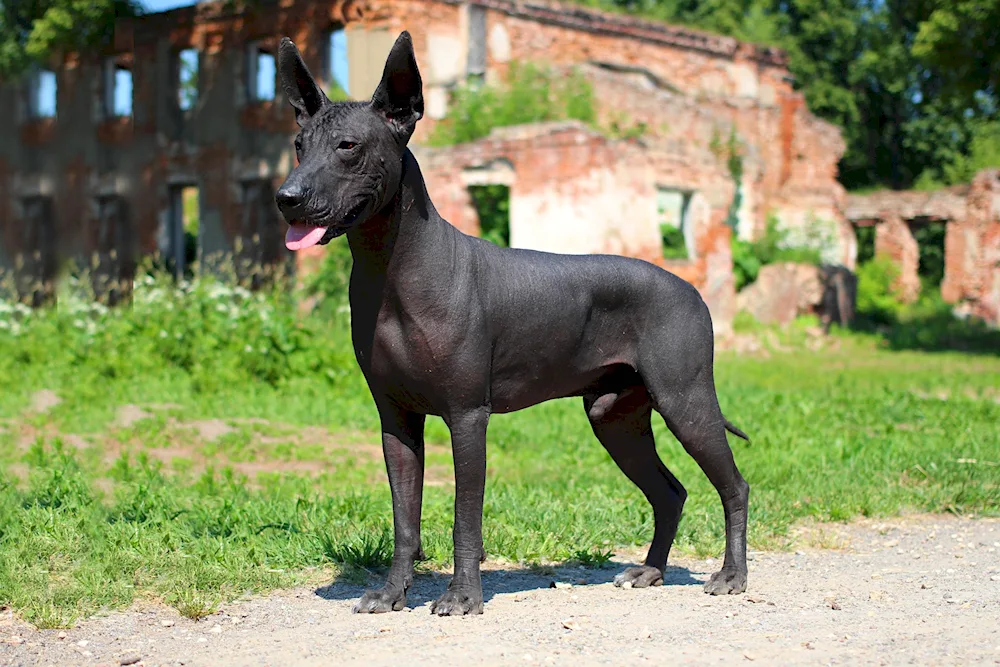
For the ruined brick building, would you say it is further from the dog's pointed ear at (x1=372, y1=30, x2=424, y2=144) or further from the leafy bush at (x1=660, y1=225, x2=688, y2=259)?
the dog's pointed ear at (x1=372, y1=30, x2=424, y2=144)

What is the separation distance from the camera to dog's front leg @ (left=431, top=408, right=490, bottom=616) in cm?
→ 466

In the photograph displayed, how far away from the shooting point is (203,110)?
892 inches

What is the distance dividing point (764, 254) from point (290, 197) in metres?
19.7

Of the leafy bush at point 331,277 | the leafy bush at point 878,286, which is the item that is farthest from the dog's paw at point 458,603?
the leafy bush at point 878,286

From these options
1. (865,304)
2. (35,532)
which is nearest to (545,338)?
(35,532)

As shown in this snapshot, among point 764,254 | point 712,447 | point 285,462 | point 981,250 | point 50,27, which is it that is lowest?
point 285,462

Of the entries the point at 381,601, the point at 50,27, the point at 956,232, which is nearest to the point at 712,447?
the point at 381,601

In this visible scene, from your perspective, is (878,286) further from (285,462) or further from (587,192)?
(285,462)

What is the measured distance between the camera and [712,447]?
204 inches

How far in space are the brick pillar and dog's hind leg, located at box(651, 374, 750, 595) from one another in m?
28.4

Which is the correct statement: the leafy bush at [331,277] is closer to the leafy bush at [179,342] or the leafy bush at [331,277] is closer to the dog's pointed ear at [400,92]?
the leafy bush at [179,342]

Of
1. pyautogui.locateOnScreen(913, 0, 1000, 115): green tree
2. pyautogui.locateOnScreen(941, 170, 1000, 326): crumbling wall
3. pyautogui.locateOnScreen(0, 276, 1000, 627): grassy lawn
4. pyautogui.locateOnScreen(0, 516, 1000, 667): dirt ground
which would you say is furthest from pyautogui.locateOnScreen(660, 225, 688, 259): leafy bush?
pyautogui.locateOnScreen(0, 516, 1000, 667): dirt ground

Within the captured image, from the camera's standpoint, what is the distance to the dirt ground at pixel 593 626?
Result: 4102mm

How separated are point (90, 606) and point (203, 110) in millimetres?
19157
